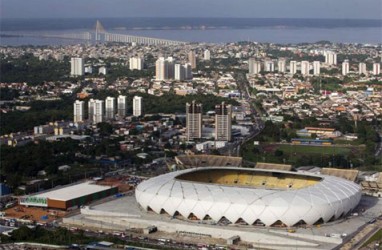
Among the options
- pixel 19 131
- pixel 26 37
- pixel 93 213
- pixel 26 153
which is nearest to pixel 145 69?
pixel 19 131

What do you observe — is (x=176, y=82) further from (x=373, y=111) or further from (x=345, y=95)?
(x=373, y=111)

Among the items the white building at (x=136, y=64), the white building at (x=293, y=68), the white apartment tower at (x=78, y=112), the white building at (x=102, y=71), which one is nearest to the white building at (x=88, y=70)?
the white building at (x=102, y=71)

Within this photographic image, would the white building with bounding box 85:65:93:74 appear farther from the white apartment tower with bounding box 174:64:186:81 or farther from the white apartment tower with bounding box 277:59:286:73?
the white apartment tower with bounding box 277:59:286:73

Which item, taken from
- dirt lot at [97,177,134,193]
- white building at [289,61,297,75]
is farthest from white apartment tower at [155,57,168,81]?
dirt lot at [97,177,134,193]

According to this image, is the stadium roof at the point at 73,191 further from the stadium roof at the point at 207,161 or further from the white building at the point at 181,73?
the white building at the point at 181,73

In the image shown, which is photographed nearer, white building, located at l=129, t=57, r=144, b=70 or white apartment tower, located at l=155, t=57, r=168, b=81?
white apartment tower, located at l=155, t=57, r=168, b=81

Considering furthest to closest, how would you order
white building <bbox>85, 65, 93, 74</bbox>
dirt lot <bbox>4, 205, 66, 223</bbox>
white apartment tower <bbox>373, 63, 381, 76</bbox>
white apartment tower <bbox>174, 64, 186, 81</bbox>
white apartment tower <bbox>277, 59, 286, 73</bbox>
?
white apartment tower <bbox>277, 59, 286, 73</bbox>, white apartment tower <bbox>373, 63, 381, 76</bbox>, white building <bbox>85, 65, 93, 74</bbox>, white apartment tower <bbox>174, 64, 186, 81</bbox>, dirt lot <bbox>4, 205, 66, 223</bbox>

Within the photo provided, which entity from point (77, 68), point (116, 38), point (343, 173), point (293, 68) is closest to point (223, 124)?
point (343, 173)
